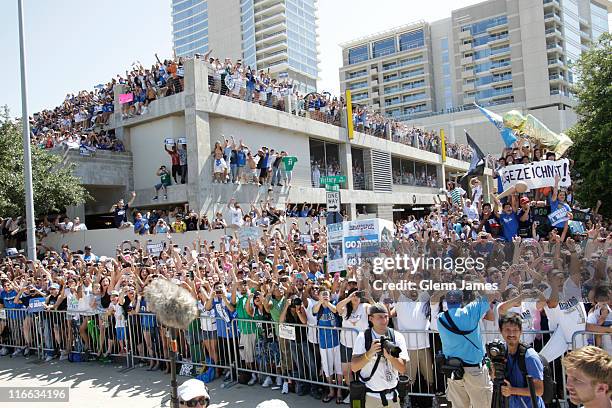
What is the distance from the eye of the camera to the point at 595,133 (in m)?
23.0

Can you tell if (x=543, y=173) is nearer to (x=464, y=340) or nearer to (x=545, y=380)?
(x=464, y=340)

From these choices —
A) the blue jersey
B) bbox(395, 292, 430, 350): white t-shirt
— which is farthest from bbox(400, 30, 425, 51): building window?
bbox(395, 292, 430, 350): white t-shirt

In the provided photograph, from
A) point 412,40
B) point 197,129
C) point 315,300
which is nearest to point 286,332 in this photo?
point 315,300

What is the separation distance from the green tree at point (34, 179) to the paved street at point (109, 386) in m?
8.49

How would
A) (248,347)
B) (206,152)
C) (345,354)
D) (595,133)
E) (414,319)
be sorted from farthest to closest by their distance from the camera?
(595,133), (206,152), (248,347), (345,354), (414,319)

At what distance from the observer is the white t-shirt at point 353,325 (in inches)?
283

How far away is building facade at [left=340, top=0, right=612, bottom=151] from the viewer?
238ft

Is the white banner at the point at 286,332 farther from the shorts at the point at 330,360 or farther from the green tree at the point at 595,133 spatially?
the green tree at the point at 595,133

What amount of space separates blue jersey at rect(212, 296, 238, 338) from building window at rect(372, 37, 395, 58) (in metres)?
91.4

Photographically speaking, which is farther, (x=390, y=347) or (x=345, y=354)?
(x=345, y=354)

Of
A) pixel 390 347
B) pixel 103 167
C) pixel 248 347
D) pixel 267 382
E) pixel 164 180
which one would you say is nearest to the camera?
pixel 390 347

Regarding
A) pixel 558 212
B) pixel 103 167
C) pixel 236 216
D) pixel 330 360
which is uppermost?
pixel 103 167

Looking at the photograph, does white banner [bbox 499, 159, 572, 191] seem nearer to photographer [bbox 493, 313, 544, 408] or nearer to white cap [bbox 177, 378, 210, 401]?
photographer [bbox 493, 313, 544, 408]

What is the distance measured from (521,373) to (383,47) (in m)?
96.3
